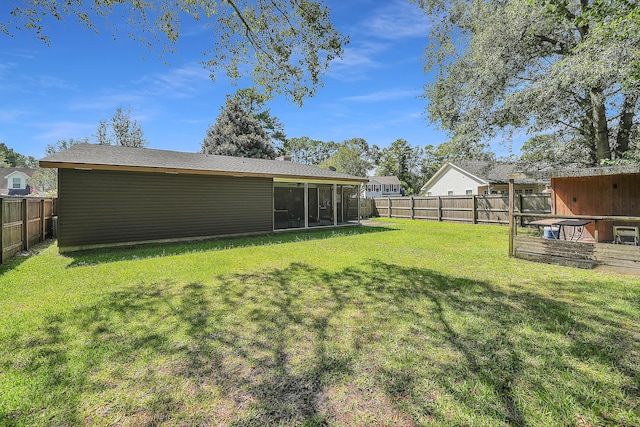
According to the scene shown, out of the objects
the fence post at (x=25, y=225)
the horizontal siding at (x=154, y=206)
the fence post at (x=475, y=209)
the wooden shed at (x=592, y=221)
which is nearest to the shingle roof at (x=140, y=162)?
the horizontal siding at (x=154, y=206)

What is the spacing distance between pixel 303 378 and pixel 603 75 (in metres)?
10.6

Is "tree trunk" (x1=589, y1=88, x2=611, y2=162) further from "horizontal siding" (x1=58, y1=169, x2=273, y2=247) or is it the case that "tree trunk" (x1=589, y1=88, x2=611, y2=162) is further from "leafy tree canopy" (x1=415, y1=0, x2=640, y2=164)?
"horizontal siding" (x1=58, y1=169, x2=273, y2=247)

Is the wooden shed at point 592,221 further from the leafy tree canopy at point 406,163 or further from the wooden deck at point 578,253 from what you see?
the leafy tree canopy at point 406,163

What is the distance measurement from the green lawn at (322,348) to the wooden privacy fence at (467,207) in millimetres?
9642

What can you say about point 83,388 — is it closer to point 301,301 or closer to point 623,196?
point 301,301

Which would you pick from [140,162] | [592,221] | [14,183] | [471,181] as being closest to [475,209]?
[592,221]

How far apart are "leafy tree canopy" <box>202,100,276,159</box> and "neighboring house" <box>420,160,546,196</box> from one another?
57.8ft

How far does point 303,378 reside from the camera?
7.56 ft

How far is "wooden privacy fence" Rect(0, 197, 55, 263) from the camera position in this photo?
20.9 ft

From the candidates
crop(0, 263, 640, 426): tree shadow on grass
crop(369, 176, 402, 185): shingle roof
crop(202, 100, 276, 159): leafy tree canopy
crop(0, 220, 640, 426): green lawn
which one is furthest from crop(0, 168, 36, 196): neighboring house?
crop(369, 176, 402, 185): shingle roof

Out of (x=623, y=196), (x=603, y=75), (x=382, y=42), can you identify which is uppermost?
(x=382, y=42)

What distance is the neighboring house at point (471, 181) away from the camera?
22.4 meters

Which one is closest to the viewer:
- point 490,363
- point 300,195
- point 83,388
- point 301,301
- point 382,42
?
point 83,388

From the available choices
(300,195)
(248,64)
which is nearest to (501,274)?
(248,64)
